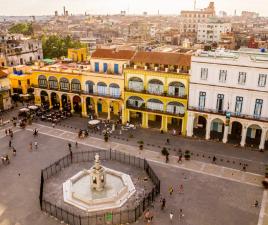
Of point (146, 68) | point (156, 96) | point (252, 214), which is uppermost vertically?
point (146, 68)

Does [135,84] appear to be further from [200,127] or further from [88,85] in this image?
[200,127]

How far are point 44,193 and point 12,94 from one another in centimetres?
5063

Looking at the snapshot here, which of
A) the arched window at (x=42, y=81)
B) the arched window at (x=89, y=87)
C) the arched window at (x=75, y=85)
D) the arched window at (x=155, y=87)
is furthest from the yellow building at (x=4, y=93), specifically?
the arched window at (x=155, y=87)

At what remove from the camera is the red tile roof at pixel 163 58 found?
59500 millimetres

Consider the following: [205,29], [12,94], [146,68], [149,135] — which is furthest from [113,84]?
[205,29]

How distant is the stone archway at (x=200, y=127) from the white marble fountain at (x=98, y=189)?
71.4 feet

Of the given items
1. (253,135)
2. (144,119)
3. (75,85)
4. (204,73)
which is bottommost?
(253,135)

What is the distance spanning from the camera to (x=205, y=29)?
17200 cm

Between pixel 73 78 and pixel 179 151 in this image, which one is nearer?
pixel 179 151

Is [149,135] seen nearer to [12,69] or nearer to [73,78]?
[73,78]

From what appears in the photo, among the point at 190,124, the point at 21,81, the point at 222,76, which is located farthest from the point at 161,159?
the point at 21,81

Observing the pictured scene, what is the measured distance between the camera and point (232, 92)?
2149 inches

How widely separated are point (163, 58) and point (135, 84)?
735cm

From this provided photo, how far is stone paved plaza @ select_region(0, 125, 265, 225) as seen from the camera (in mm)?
36844
